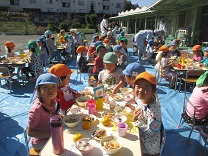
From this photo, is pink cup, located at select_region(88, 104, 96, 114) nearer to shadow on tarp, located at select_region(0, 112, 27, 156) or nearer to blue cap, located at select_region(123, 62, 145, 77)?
blue cap, located at select_region(123, 62, 145, 77)

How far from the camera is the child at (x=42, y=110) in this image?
218 cm

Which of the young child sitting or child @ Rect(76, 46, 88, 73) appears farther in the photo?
child @ Rect(76, 46, 88, 73)

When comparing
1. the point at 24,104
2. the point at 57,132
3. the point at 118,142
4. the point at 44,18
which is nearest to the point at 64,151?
the point at 57,132

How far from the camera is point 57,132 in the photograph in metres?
1.65

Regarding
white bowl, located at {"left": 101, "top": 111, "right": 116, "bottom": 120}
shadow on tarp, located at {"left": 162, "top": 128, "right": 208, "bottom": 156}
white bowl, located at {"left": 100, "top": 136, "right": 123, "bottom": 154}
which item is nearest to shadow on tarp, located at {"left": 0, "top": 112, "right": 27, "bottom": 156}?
white bowl, located at {"left": 101, "top": 111, "right": 116, "bottom": 120}

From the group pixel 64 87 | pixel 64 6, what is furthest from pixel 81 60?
pixel 64 6

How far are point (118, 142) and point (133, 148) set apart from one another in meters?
0.16

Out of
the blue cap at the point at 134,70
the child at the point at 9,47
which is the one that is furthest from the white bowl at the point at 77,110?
the child at the point at 9,47

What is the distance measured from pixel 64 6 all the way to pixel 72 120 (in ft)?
171

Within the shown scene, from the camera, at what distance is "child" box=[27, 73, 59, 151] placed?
85.8 inches

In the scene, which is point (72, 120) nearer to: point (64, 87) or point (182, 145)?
point (64, 87)

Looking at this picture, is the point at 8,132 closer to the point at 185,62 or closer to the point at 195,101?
the point at 195,101

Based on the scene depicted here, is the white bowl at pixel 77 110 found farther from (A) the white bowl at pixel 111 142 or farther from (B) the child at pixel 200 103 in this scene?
(B) the child at pixel 200 103

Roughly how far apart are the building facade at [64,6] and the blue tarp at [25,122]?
46786 mm
